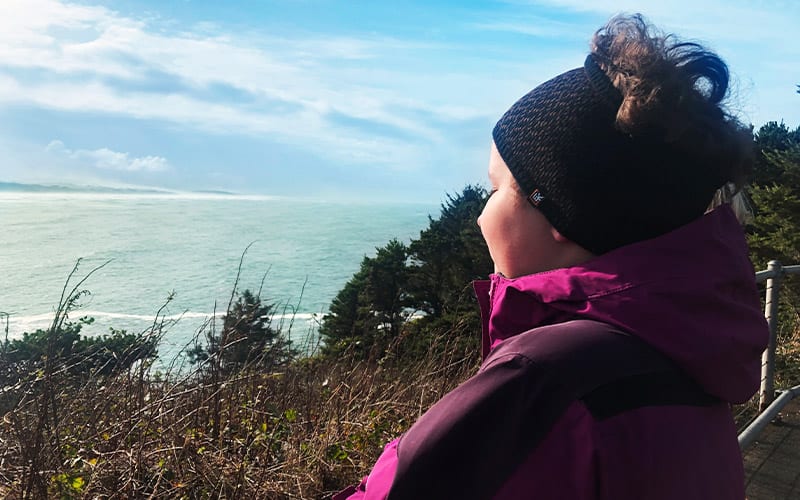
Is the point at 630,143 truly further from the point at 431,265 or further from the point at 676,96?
the point at 431,265

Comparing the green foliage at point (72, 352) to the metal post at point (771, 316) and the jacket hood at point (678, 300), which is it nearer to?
the jacket hood at point (678, 300)

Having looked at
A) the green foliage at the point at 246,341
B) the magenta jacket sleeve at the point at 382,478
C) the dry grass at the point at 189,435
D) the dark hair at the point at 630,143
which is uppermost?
the dark hair at the point at 630,143

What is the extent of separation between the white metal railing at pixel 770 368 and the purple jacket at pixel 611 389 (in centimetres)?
281

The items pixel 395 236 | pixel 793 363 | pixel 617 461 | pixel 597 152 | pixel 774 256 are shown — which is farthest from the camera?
pixel 395 236

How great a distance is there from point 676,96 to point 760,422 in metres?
3.30

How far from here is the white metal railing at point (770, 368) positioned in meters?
3.55

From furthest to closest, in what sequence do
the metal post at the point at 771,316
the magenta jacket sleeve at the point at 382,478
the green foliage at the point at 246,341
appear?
the metal post at the point at 771,316
the green foliage at the point at 246,341
the magenta jacket sleeve at the point at 382,478

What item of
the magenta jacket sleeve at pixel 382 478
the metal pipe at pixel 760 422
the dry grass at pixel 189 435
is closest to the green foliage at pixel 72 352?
the dry grass at pixel 189 435

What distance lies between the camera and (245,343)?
180 inches

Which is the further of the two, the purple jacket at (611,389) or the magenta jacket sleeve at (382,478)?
the magenta jacket sleeve at (382,478)

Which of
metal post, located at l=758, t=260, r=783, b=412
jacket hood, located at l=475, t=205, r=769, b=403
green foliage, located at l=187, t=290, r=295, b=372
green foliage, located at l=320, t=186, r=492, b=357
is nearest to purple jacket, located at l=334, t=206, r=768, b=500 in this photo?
→ jacket hood, located at l=475, t=205, r=769, b=403

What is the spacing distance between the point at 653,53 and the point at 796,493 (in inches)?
129

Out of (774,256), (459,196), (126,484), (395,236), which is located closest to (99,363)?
(126,484)

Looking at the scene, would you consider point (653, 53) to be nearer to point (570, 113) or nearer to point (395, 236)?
point (570, 113)
